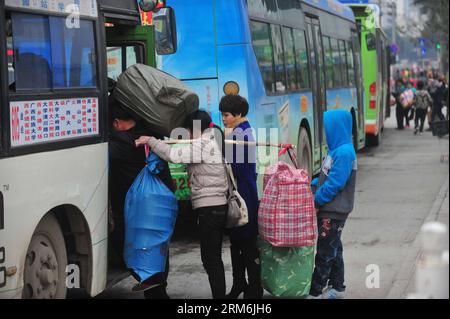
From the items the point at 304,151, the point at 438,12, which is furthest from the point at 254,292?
the point at 438,12

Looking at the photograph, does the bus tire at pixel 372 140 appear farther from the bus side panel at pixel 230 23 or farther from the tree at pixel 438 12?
the tree at pixel 438 12

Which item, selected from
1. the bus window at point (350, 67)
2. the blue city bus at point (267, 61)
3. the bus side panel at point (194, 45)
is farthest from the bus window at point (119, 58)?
the bus window at point (350, 67)

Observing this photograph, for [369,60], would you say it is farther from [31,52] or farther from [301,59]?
[31,52]

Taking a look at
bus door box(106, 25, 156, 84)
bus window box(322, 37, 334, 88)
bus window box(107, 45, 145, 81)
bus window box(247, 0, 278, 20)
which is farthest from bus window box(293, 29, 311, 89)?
bus door box(106, 25, 156, 84)

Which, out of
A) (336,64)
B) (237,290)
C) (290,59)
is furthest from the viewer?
(336,64)

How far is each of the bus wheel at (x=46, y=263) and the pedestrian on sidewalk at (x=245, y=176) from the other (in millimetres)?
1510

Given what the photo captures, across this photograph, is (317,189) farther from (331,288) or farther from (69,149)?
(69,149)

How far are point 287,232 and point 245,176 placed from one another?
1.81 feet

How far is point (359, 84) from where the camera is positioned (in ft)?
66.2

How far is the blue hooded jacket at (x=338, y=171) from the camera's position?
22.9 feet

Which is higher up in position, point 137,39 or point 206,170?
point 137,39

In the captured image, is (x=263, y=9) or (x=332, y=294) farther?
(x=263, y=9)

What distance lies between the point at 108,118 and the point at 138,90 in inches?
12.2

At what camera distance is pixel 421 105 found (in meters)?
28.3
